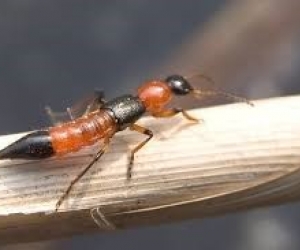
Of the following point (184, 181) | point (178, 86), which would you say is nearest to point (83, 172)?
point (184, 181)

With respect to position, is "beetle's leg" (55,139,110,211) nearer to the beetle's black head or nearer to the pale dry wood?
the pale dry wood

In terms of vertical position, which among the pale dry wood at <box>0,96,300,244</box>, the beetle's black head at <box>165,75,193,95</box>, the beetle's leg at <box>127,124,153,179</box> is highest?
the beetle's black head at <box>165,75,193,95</box>

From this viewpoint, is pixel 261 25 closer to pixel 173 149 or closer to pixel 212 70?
pixel 212 70

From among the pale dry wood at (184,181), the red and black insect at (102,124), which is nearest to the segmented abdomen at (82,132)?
the red and black insect at (102,124)

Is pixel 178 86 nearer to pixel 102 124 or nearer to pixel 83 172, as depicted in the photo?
pixel 102 124

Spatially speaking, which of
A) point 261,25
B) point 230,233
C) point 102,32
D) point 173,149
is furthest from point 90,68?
point 173,149

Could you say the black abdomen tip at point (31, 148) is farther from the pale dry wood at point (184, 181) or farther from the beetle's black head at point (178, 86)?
the beetle's black head at point (178, 86)

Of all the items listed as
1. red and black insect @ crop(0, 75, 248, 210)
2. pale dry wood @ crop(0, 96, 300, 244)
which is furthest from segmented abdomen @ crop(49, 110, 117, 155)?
pale dry wood @ crop(0, 96, 300, 244)
